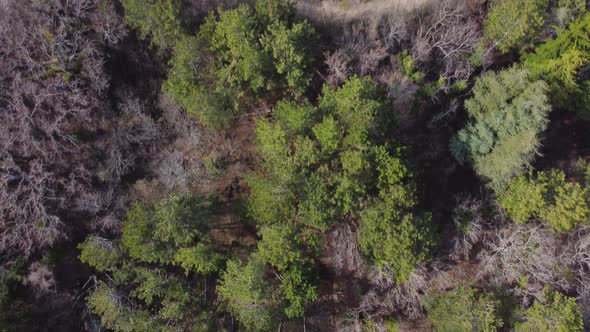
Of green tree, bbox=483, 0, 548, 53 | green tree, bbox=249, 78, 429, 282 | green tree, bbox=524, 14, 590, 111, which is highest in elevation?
green tree, bbox=483, 0, 548, 53

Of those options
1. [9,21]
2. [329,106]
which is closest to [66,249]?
[9,21]

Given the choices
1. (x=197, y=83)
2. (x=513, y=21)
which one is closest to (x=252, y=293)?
(x=197, y=83)

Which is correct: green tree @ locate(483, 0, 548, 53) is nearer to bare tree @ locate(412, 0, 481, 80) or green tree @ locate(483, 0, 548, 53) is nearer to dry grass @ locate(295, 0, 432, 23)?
bare tree @ locate(412, 0, 481, 80)

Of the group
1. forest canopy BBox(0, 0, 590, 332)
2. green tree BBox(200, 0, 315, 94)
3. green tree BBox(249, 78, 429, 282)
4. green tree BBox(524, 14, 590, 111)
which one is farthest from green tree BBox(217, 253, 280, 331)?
green tree BBox(524, 14, 590, 111)

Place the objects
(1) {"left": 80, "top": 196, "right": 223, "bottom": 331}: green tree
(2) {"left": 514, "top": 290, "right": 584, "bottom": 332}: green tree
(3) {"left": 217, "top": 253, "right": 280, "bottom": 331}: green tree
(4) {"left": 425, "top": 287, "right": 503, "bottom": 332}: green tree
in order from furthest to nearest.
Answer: (1) {"left": 80, "top": 196, "right": 223, "bottom": 331}: green tree → (4) {"left": 425, "top": 287, "right": 503, "bottom": 332}: green tree → (3) {"left": 217, "top": 253, "right": 280, "bottom": 331}: green tree → (2) {"left": 514, "top": 290, "right": 584, "bottom": 332}: green tree

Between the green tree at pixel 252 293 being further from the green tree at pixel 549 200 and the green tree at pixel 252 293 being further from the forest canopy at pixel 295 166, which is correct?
the green tree at pixel 549 200

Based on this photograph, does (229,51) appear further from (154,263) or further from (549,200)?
(549,200)

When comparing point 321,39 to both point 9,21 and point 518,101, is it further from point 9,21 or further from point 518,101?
point 9,21
